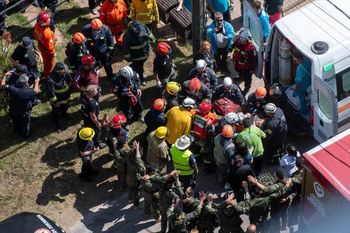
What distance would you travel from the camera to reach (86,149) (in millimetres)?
12984

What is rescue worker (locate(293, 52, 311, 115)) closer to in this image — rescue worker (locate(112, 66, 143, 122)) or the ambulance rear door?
the ambulance rear door

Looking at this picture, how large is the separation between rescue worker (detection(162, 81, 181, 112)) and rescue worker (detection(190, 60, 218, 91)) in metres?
0.57

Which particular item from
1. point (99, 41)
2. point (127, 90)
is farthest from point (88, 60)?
point (99, 41)

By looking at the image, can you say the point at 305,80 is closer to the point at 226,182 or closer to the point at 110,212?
the point at 226,182

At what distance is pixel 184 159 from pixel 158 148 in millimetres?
610

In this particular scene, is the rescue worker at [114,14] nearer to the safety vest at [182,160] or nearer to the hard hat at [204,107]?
the hard hat at [204,107]

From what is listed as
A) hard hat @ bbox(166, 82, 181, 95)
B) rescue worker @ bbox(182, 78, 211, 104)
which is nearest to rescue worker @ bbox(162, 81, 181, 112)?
hard hat @ bbox(166, 82, 181, 95)

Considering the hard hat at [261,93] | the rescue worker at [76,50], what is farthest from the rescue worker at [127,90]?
the hard hat at [261,93]

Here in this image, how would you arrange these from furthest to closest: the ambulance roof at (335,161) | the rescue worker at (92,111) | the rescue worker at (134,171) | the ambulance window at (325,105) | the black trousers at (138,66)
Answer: the black trousers at (138,66), the rescue worker at (92,111), the ambulance window at (325,105), the rescue worker at (134,171), the ambulance roof at (335,161)

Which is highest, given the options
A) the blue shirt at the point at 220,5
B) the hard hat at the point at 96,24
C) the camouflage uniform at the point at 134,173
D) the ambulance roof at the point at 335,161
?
the hard hat at the point at 96,24

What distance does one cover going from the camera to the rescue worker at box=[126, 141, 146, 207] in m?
12.2

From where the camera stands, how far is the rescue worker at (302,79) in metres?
13.4

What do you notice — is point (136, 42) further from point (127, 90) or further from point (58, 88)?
point (58, 88)

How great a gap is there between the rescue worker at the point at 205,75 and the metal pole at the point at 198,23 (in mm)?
1315
